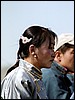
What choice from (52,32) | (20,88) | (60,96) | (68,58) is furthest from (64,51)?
(20,88)

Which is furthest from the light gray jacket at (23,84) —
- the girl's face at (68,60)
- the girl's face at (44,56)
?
the girl's face at (68,60)

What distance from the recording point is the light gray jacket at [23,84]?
1744 millimetres

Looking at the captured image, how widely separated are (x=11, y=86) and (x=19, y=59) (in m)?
0.28

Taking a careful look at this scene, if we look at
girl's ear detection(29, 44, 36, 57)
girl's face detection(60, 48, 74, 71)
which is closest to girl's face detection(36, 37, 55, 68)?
girl's ear detection(29, 44, 36, 57)

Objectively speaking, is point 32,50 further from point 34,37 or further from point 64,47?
point 64,47

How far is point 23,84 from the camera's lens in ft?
5.77

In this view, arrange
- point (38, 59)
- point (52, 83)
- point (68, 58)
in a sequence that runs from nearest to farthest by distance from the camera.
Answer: point (38, 59)
point (52, 83)
point (68, 58)

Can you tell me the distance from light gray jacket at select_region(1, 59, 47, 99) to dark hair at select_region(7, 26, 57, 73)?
0.28 ft

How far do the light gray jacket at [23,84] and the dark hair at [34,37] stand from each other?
0.09 metres

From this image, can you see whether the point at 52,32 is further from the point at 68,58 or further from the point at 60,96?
the point at 60,96

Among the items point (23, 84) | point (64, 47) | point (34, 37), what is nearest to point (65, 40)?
point (64, 47)

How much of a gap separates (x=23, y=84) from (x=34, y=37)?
0.39 m

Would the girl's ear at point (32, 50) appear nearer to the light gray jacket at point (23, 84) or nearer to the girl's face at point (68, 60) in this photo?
the light gray jacket at point (23, 84)

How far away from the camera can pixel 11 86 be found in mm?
1779
